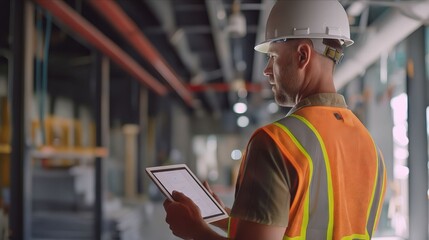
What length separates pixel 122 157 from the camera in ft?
43.4

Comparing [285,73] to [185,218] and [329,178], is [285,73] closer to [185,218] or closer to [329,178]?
[329,178]

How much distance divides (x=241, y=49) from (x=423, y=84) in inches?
208

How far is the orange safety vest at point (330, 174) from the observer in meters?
1.15

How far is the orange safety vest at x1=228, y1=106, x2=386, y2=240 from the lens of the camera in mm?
1151

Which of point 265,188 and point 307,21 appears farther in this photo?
point 307,21

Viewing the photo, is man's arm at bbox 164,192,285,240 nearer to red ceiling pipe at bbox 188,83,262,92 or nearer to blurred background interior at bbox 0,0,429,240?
blurred background interior at bbox 0,0,429,240

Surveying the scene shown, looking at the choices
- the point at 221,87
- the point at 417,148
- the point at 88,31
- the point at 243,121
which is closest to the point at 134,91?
the point at 221,87

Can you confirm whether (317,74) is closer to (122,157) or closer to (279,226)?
(279,226)

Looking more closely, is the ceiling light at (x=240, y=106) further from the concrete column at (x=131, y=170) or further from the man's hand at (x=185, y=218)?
the man's hand at (x=185, y=218)

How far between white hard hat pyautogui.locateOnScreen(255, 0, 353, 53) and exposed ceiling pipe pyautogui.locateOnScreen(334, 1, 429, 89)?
7.93ft

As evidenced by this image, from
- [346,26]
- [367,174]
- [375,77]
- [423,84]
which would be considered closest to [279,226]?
[367,174]

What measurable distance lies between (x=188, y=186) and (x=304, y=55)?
18.2 inches

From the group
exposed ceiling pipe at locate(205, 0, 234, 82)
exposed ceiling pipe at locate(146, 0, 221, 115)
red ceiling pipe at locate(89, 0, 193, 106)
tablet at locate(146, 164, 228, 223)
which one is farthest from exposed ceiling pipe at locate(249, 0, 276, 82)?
tablet at locate(146, 164, 228, 223)

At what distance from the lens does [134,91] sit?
9.37m
